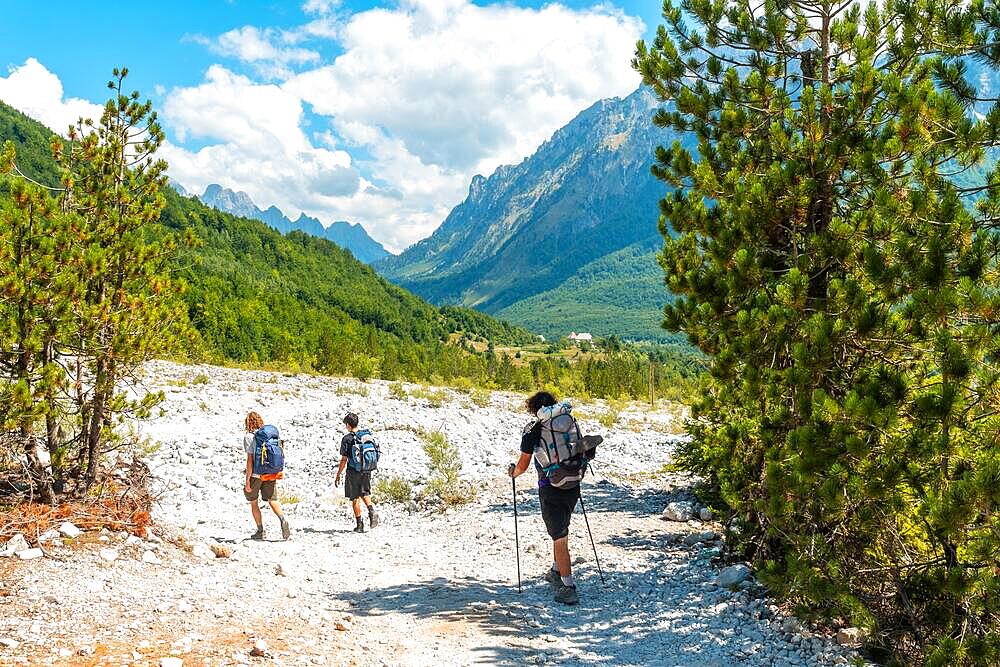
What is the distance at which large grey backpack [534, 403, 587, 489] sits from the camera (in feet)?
24.6

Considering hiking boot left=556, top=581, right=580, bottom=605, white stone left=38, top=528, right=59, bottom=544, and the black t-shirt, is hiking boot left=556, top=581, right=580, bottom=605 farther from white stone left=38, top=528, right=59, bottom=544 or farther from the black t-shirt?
white stone left=38, top=528, right=59, bottom=544

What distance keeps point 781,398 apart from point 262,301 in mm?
109168

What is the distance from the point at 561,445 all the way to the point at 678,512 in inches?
204

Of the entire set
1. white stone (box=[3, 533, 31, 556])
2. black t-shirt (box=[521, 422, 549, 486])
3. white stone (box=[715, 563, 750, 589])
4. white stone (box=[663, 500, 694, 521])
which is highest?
black t-shirt (box=[521, 422, 549, 486])

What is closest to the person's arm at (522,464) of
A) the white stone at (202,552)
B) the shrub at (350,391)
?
the white stone at (202,552)

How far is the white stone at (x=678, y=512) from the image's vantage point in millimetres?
11492

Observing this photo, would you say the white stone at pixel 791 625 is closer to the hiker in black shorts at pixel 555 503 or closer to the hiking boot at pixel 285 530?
the hiker in black shorts at pixel 555 503

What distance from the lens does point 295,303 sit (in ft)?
385

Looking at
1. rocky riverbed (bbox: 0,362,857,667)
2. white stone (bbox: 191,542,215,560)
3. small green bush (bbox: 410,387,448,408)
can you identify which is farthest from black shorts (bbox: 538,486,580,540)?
small green bush (bbox: 410,387,448,408)

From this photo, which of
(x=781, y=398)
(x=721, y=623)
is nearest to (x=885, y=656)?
(x=721, y=623)

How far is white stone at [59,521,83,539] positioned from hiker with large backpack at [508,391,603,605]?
207 inches

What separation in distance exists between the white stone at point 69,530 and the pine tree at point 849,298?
7552mm

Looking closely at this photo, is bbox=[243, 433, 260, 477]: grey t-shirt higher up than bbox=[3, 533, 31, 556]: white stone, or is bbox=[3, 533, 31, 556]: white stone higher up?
bbox=[243, 433, 260, 477]: grey t-shirt

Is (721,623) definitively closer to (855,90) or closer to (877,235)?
(877,235)
